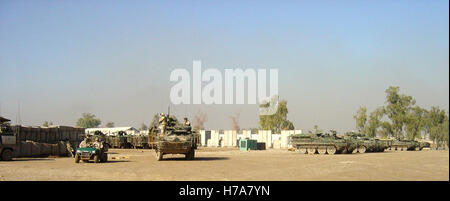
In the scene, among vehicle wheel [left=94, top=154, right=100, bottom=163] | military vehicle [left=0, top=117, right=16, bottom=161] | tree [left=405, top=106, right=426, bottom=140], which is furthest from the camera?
tree [left=405, top=106, right=426, bottom=140]

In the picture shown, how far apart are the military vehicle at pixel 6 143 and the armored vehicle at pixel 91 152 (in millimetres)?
4684

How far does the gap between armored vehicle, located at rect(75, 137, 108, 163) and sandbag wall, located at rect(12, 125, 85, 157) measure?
639 centimetres

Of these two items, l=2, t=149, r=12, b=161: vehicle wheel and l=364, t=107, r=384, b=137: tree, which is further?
l=364, t=107, r=384, b=137: tree

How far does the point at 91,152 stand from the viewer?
2334 cm

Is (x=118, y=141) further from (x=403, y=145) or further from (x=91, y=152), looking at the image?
(x=91, y=152)

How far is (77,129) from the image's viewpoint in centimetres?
3662

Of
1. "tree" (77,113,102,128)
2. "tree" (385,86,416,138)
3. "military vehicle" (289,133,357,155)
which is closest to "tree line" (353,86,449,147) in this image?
"tree" (385,86,416,138)

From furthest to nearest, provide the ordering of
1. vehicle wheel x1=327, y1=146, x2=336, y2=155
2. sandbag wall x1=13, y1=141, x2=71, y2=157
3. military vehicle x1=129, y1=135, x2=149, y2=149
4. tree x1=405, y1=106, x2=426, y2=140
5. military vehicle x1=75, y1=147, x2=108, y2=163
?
tree x1=405, y1=106, x2=426, y2=140, military vehicle x1=129, y1=135, x2=149, y2=149, vehicle wheel x1=327, y1=146, x2=336, y2=155, sandbag wall x1=13, y1=141, x2=71, y2=157, military vehicle x1=75, y1=147, x2=108, y2=163

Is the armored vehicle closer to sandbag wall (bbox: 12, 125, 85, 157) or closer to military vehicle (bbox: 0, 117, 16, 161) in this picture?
military vehicle (bbox: 0, 117, 16, 161)

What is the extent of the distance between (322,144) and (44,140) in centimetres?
2280

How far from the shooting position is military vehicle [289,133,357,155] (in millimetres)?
40156
